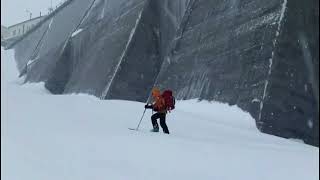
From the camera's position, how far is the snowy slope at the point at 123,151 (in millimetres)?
5238

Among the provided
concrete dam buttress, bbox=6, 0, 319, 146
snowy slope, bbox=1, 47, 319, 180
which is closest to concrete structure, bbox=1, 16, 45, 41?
concrete dam buttress, bbox=6, 0, 319, 146

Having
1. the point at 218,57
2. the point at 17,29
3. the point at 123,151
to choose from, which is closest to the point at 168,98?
the point at 123,151

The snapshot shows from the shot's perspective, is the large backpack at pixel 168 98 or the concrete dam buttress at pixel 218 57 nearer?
the large backpack at pixel 168 98

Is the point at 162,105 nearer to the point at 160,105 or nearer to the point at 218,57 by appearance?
the point at 160,105

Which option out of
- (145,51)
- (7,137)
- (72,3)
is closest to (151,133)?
(7,137)

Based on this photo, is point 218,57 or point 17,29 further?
point 17,29

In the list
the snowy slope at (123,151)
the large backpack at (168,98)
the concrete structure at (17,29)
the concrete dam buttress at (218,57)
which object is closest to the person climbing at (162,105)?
the large backpack at (168,98)

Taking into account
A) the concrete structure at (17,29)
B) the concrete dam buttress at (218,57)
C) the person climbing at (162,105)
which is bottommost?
the concrete structure at (17,29)

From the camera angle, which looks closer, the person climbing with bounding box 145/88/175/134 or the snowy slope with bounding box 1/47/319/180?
the snowy slope with bounding box 1/47/319/180

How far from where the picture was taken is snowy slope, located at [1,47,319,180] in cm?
524

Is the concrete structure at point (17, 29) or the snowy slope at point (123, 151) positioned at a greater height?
the snowy slope at point (123, 151)

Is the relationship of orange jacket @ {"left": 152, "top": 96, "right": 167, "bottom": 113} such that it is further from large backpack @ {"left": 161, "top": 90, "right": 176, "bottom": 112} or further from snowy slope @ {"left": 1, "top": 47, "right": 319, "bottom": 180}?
snowy slope @ {"left": 1, "top": 47, "right": 319, "bottom": 180}

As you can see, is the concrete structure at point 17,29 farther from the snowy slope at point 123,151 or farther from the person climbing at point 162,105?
the person climbing at point 162,105

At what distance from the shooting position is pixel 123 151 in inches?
265
